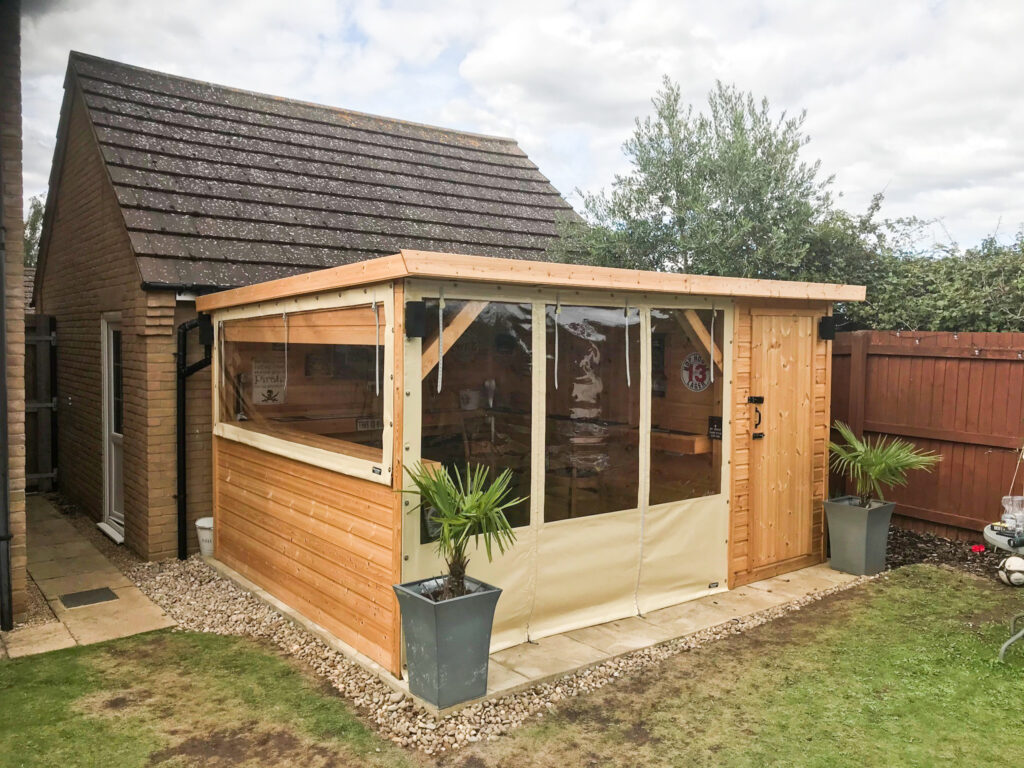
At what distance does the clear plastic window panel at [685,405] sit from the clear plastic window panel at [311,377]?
79.1 inches

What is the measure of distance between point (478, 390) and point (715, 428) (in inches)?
86.2

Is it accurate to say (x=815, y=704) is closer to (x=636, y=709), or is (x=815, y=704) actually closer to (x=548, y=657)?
(x=636, y=709)

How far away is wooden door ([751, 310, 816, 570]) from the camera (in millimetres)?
5980

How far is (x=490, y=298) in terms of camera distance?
442 cm

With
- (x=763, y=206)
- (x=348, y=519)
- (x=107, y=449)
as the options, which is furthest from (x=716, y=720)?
(x=107, y=449)

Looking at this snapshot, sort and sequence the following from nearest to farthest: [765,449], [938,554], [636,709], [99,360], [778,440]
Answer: [636,709] < [765,449] < [778,440] < [938,554] < [99,360]

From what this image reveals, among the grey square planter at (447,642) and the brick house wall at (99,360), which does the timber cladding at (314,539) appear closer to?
the grey square planter at (447,642)

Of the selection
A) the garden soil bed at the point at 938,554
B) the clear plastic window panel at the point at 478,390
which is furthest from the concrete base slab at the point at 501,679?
the garden soil bed at the point at 938,554

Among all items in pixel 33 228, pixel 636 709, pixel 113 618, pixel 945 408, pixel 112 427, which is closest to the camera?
pixel 636 709

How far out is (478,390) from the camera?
4.41 meters

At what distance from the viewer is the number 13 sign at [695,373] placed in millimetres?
5496

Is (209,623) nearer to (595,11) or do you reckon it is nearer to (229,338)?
(229,338)

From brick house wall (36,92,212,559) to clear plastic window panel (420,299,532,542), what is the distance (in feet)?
11.6

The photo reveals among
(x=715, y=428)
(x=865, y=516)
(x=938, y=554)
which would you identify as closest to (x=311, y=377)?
(x=715, y=428)
